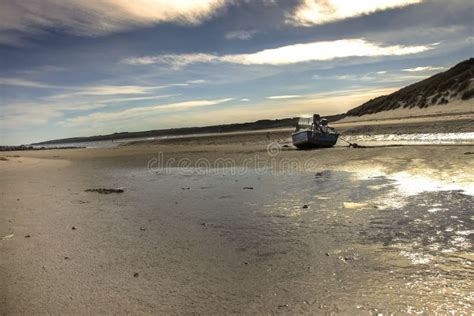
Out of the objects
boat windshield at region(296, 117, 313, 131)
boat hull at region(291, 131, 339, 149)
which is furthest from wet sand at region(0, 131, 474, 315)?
boat windshield at region(296, 117, 313, 131)

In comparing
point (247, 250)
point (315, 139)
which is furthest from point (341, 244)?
point (315, 139)

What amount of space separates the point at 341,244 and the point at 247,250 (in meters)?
1.67

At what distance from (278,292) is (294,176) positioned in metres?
11.7

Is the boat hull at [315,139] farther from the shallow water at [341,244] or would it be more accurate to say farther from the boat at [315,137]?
the shallow water at [341,244]

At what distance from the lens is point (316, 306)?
4.54m

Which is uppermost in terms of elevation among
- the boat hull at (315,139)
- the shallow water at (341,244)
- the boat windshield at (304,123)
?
the boat windshield at (304,123)

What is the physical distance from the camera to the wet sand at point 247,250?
4.75 m

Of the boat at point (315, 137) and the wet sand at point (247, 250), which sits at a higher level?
the boat at point (315, 137)

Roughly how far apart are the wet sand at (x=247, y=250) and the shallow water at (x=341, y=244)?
0.03 metres

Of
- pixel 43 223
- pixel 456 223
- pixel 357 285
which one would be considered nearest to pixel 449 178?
pixel 456 223

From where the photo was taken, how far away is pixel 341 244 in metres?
6.77

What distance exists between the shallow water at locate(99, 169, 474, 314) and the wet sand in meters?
0.03

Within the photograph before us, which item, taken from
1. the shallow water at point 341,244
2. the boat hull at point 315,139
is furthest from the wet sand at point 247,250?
the boat hull at point 315,139

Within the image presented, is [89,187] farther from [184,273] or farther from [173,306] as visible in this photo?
[173,306]
